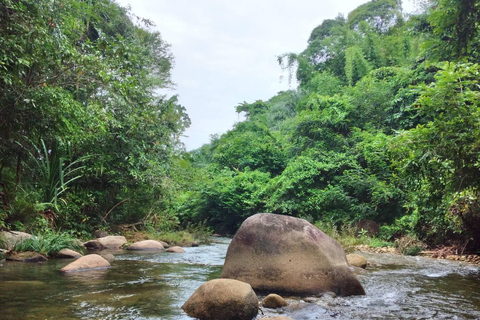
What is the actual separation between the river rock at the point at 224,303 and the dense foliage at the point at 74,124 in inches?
145

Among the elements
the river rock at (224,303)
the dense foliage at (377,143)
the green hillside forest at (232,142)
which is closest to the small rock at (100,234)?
the green hillside forest at (232,142)

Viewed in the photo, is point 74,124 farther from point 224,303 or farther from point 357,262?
point 357,262

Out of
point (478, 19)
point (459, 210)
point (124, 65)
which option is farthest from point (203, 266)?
point (478, 19)

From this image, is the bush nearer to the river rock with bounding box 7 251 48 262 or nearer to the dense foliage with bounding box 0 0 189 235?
the dense foliage with bounding box 0 0 189 235

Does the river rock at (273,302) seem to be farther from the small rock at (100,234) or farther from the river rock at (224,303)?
the small rock at (100,234)

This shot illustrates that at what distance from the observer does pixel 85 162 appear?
1135 cm

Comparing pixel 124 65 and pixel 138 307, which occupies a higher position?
pixel 124 65

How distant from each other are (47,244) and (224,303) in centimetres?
511

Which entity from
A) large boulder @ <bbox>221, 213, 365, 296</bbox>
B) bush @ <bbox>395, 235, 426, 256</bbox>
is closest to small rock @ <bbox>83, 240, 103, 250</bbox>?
large boulder @ <bbox>221, 213, 365, 296</bbox>

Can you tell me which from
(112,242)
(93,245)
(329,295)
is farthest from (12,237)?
(329,295)

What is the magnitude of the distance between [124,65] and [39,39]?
7.72 feet

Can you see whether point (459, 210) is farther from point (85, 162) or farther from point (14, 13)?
point (85, 162)

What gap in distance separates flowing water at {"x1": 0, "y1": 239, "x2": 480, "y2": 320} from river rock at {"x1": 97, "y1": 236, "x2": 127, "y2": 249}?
9.78 feet

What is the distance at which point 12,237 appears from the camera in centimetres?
730
